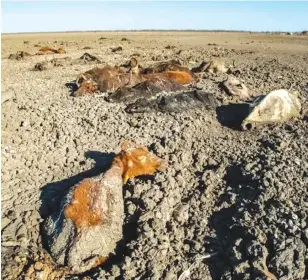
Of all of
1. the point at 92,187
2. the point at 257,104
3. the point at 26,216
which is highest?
the point at 257,104

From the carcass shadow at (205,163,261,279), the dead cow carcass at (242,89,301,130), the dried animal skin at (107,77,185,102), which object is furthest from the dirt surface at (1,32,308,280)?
the dried animal skin at (107,77,185,102)

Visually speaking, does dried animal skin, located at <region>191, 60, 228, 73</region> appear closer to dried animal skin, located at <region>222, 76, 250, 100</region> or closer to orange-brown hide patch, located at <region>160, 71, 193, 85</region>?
orange-brown hide patch, located at <region>160, 71, 193, 85</region>

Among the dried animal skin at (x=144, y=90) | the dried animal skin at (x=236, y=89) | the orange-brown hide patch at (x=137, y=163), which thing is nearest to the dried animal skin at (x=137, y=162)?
the orange-brown hide patch at (x=137, y=163)

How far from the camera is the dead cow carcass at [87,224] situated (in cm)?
379

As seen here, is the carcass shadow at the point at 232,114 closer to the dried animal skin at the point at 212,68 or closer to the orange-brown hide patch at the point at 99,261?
the dried animal skin at the point at 212,68

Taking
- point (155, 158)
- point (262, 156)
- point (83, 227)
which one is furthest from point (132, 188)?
point (262, 156)

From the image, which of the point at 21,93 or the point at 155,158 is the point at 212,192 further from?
the point at 21,93

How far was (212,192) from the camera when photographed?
14.9 ft

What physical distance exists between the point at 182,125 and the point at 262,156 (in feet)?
4.44

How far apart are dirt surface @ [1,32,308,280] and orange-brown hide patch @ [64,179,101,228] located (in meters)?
0.36

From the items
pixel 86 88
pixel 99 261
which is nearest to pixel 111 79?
pixel 86 88

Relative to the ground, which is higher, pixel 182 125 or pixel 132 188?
pixel 182 125

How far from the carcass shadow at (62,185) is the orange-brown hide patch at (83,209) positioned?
1.59ft

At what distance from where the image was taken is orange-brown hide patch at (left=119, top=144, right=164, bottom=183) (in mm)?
4672
